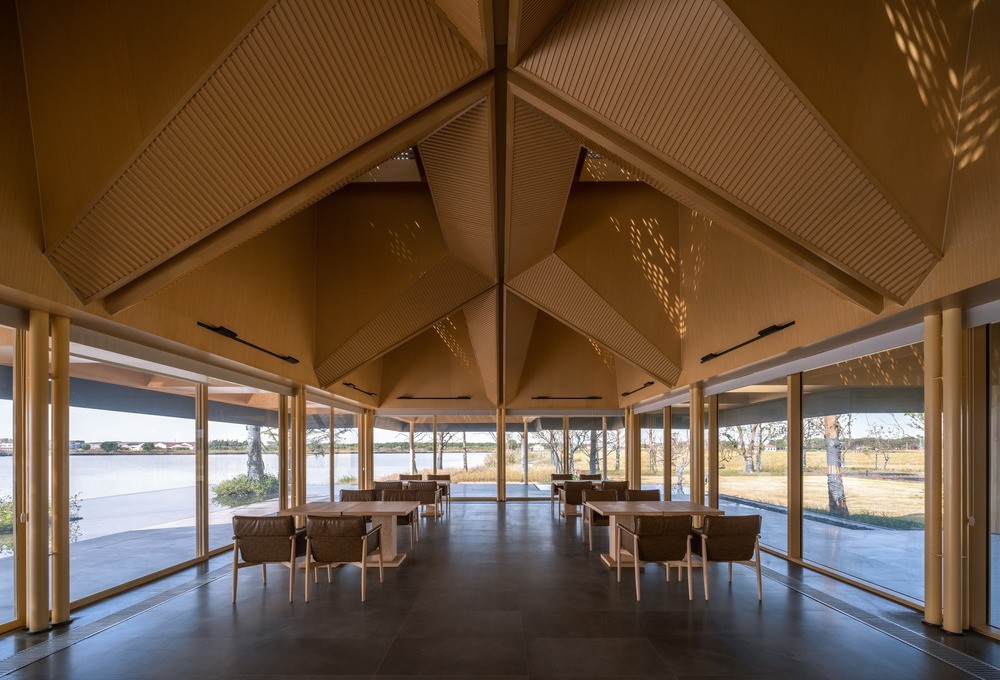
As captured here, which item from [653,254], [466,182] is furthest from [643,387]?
[466,182]

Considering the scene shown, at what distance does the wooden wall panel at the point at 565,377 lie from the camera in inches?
698

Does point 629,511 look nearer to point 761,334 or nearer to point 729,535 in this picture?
point 729,535

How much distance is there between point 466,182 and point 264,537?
205 inches

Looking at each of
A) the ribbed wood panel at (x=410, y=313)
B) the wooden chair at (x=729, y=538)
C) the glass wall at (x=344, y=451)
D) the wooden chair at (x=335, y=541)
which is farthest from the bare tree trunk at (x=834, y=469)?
the glass wall at (x=344, y=451)

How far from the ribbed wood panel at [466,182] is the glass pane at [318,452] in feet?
18.0

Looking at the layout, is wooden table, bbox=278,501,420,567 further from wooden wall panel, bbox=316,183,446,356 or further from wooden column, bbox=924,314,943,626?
wooden column, bbox=924,314,943,626

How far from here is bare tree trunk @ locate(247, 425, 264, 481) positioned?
34.3 ft

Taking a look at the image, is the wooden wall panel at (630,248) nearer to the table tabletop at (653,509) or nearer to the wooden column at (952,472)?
the table tabletop at (653,509)

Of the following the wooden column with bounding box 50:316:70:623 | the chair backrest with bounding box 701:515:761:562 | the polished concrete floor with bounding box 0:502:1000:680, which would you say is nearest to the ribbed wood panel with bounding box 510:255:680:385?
the polished concrete floor with bounding box 0:502:1000:680

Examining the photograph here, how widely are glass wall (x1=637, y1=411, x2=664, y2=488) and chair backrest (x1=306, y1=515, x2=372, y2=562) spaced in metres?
9.63

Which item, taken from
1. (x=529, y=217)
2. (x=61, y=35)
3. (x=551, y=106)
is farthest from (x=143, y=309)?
(x=529, y=217)

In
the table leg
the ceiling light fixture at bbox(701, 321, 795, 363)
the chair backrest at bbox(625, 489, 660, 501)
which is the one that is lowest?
the table leg

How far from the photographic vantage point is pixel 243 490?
1023 centimetres

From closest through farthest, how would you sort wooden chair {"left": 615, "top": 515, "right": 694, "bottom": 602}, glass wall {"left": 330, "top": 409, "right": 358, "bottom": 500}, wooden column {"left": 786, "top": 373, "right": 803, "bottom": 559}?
wooden chair {"left": 615, "top": 515, "right": 694, "bottom": 602}
wooden column {"left": 786, "top": 373, "right": 803, "bottom": 559}
glass wall {"left": 330, "top": 409, "right": 358, "bottom": 500}
